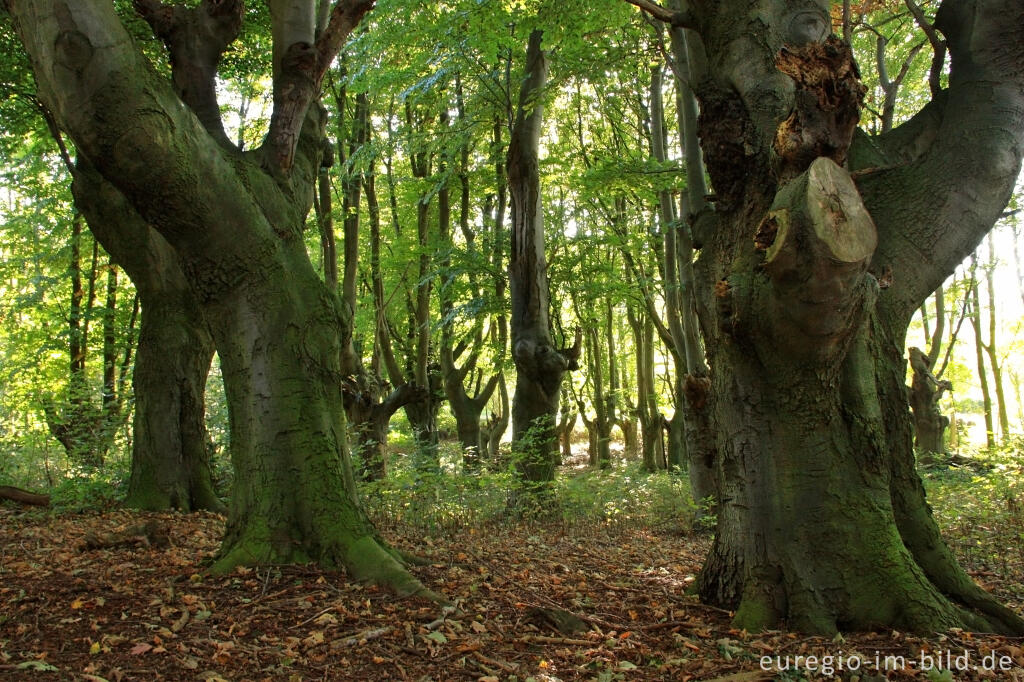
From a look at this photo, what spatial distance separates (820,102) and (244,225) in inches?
148

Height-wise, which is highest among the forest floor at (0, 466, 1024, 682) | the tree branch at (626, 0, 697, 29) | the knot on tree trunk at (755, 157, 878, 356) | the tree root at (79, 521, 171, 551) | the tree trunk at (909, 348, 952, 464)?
the tree branch at (626, 0, 697, 29)

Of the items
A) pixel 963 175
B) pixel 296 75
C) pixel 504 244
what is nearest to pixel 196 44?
pixel 296 75

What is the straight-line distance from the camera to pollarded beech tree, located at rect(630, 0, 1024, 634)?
3.50 metres

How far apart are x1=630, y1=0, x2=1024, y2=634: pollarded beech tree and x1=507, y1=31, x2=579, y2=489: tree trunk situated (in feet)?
16.6

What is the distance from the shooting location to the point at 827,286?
3.37 meters

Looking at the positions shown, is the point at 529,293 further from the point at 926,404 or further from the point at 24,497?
the point at 926,404

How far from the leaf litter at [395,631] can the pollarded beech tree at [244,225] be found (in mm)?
446

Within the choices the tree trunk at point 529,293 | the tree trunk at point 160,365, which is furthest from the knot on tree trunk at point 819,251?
the tree trunk at point 160,365

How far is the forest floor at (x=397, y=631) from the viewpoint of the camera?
3.21 meters

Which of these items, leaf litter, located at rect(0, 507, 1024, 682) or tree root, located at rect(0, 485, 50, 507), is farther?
tree root, located at rect(0, 485, 50, 507)

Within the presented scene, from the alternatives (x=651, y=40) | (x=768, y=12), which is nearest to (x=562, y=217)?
(x=651, y=40)

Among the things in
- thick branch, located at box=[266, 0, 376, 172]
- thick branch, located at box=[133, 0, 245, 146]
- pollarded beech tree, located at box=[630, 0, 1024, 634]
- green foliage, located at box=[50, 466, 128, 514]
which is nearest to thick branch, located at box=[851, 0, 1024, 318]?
pollarded beech tree, located at box=[630, 0, 1024, 634]

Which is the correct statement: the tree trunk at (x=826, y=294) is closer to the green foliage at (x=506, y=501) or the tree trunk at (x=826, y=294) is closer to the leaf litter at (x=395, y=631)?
the leaf litter at (x=395, y=631)

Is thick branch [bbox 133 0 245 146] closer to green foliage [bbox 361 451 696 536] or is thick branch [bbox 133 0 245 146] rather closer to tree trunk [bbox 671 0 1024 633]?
tree trunk [bbox 671 0 1024 633]
